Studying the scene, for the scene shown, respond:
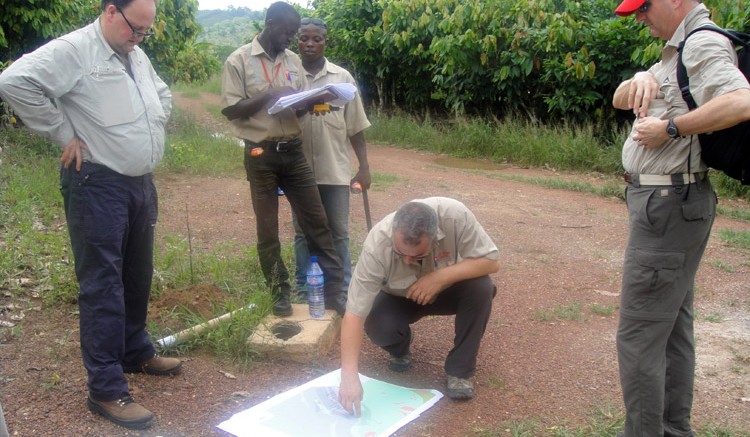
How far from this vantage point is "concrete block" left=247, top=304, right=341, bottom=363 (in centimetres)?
362

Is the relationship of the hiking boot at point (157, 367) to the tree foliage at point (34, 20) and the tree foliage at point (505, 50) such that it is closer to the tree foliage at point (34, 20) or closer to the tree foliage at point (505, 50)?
the tree foliage at point (34, 20)

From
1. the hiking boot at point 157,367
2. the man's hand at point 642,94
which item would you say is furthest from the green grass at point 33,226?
the man's hand at point 642,94

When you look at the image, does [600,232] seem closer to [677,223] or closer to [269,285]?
[269,285]

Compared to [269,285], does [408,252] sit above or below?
above

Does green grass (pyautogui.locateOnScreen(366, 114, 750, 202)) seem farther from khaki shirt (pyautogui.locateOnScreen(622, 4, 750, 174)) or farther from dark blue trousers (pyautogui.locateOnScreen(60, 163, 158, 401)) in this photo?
dark blue trousers (pyautogui.locateOnScreen(60, 163, 158, 401))

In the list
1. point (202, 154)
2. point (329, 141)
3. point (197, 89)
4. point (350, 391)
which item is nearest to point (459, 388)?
point (350, 391)

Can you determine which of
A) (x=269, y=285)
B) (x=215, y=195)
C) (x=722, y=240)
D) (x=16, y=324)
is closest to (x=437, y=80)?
(x=215, y=195)

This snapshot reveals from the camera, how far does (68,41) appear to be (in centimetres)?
287

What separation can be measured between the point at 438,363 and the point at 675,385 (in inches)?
50.3

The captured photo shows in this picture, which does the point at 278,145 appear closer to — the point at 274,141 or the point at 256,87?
the point at 274,141

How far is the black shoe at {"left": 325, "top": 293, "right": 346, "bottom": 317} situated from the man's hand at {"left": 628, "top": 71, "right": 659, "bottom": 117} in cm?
205

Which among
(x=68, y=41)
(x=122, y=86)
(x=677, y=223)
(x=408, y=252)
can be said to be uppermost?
(x=68, y=41)

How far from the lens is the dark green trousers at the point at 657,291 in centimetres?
248

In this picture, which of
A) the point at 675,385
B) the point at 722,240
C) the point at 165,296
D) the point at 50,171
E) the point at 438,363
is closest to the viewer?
the point at 675,385
